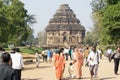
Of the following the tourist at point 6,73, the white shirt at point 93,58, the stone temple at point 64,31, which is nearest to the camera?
the tourist at point 6,73

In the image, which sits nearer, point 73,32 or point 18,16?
point 18,16

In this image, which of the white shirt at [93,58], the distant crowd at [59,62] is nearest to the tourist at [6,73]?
the distant crowd at [59,62]

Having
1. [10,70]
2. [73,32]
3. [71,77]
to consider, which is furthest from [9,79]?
[73,32]

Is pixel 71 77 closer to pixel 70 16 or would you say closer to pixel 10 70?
pixel 10 70

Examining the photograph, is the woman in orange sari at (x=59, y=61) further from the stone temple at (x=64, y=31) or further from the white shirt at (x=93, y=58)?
the stone temple at (x=64, y=31)

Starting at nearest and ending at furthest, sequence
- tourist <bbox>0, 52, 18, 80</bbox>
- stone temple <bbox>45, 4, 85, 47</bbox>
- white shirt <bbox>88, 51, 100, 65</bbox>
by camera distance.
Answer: tourist <bbox>0, 52, 18, 80</bbox>, white shirt <bbox>88, 51, 100, 65</bbox>, stone temple <bbox>45, 4, 85, 47</bbox>

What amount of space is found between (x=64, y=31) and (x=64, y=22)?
2889mm

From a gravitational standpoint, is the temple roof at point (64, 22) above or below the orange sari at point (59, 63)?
above

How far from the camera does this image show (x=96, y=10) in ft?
245

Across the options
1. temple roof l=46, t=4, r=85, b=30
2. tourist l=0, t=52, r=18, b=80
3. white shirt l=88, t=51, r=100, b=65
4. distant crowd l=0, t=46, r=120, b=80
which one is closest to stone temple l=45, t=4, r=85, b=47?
temple roof l=46, t=4, r=85, b=30

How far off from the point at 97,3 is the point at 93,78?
54023 mm

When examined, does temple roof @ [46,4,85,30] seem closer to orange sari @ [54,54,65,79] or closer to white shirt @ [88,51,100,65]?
orange sari @ [54,54,65,79]

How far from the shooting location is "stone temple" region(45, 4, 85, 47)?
140m

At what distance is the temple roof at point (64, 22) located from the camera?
140m
